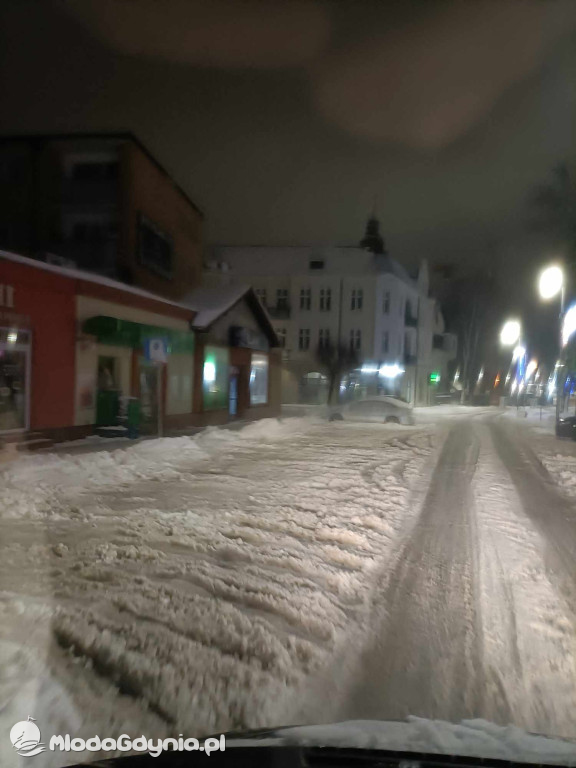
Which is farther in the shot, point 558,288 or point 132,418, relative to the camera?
point 558,288

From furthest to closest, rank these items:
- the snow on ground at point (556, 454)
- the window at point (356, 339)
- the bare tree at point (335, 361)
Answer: the window at point (356, 339) → the bare tree at point (335, 361) → the snow on ground at point (556, 454)

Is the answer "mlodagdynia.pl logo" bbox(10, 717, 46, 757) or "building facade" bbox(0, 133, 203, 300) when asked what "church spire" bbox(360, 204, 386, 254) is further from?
"mlodagdynia.pl logo" bbox(10, 717, 46, 757)

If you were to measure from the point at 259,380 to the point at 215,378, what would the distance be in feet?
18.7

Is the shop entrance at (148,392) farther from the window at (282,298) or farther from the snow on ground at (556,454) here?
the window at (282,298)

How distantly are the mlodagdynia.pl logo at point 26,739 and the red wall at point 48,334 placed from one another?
447 inches

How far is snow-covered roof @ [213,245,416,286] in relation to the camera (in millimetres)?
49031

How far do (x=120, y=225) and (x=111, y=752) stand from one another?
21014 millimetres

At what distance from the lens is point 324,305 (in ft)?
160

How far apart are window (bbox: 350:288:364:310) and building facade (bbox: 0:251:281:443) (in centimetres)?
2316

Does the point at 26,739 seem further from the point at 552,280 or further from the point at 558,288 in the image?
the point at 558,288

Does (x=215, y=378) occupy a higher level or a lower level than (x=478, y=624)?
higher

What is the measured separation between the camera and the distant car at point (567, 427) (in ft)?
82.0

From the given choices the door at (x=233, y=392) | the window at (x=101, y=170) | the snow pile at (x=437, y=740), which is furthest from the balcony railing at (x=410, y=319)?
the snow pile at (x=437, y=740)

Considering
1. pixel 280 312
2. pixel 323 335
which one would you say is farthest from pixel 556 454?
pixel 280 312
